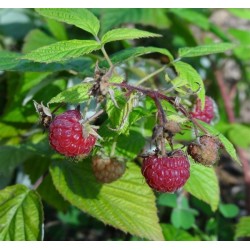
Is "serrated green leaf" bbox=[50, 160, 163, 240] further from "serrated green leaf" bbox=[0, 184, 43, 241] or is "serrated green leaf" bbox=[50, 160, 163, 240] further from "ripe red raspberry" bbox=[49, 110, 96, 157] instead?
"ripe red raspberry" bbox=[49, 110, 96, 157]

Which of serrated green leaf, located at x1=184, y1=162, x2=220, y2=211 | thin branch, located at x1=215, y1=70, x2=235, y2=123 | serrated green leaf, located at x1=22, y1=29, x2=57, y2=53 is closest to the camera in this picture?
serrated green leaf, located at x1=184, y1=162, x2=220, y2=211

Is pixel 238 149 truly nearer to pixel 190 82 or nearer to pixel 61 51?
pixel 190 82

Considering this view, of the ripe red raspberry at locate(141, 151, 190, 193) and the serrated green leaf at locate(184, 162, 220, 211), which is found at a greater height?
the ripe red raspberry at locate(141, 151, 190, 193)

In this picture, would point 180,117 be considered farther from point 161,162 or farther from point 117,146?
point 117,146

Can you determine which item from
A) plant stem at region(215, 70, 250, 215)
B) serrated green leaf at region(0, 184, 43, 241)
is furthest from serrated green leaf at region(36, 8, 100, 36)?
plant stem at region(215, 70, 250, 215)

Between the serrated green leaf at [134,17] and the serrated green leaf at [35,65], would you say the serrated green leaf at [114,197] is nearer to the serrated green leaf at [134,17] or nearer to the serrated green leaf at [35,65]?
the serrated green leaf at [35,65]

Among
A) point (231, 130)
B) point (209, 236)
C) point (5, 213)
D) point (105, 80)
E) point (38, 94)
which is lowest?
point (209, 236)

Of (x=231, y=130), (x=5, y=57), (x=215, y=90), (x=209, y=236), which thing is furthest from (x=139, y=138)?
(x=215, y=90)
